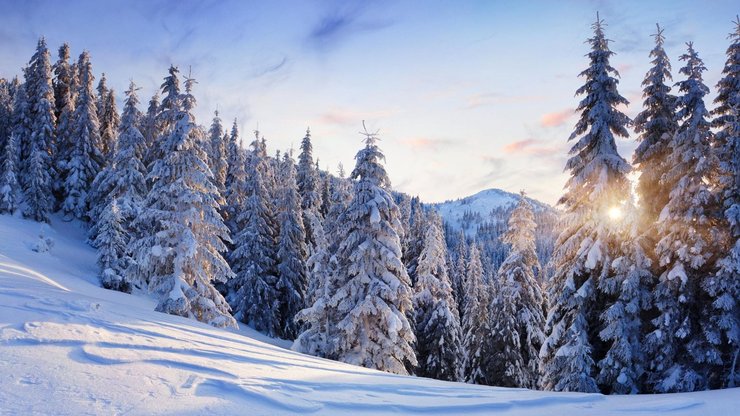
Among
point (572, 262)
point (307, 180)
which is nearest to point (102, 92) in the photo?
point (307, 180)

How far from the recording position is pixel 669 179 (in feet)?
51.4

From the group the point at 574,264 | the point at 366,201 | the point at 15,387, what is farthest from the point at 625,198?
the point at 15,387

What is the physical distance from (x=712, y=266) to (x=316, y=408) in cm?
1563

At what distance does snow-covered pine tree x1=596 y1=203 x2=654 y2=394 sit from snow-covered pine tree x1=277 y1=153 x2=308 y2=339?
995 inches

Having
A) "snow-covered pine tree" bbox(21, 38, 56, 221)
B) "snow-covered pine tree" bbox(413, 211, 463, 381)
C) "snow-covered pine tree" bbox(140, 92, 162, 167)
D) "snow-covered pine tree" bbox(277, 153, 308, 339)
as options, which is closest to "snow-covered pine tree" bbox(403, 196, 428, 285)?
"snow-covered pine tree" bbox(413, 211, 463, 381)

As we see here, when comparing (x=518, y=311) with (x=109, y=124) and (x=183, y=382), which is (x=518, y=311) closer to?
(x=183, y=382)

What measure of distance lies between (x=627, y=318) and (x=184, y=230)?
18210mm

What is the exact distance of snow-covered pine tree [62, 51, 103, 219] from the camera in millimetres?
40656

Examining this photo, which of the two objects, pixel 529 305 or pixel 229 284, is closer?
pixel 529 305

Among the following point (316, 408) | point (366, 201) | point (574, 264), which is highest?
point (366, 201)

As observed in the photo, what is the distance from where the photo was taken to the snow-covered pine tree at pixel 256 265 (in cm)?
3447

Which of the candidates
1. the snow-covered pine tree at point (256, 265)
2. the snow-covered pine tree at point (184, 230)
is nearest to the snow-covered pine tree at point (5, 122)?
the snow-covered pine tree at point (256, 265)

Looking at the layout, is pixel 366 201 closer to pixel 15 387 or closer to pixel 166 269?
pixel 166 269

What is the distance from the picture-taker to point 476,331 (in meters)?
35.4
